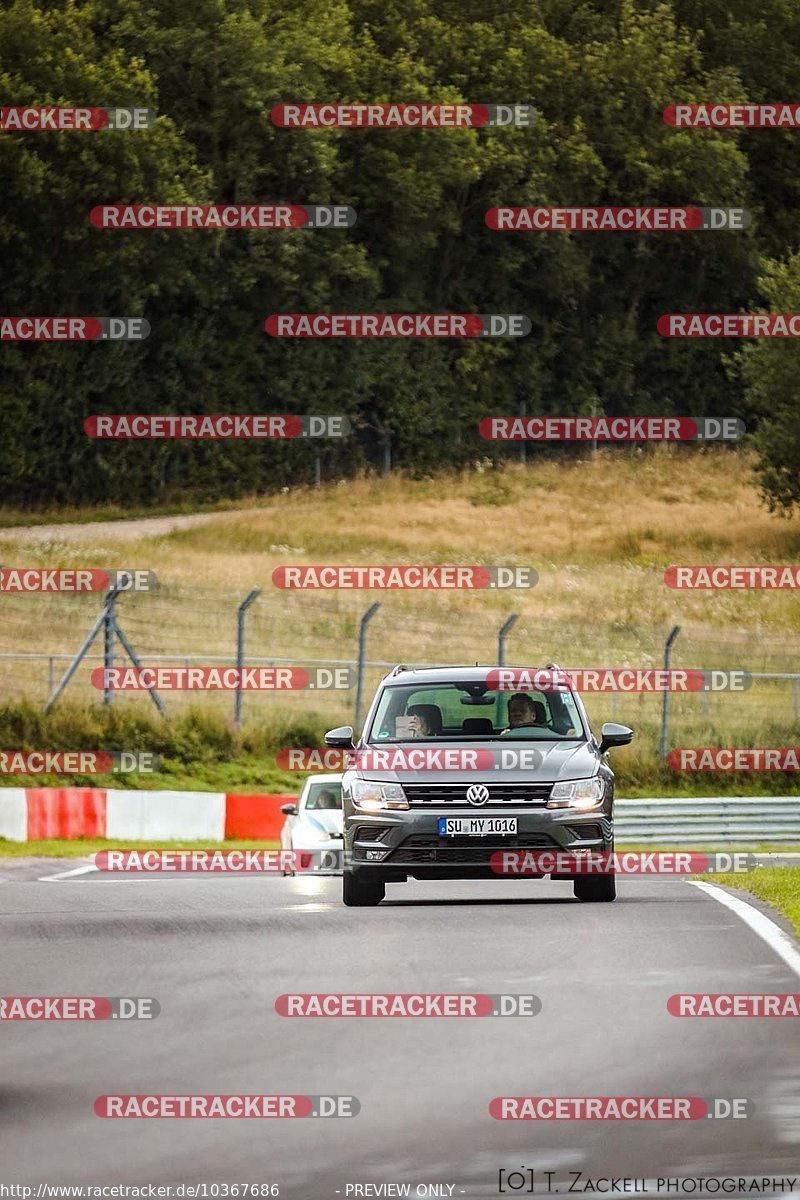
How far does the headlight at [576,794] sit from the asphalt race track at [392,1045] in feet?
2.45

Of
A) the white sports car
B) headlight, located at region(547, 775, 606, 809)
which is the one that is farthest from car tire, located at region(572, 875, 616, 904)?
the white sports car

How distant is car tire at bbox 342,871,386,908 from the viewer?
16922mm

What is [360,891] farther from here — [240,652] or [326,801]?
[240,652]

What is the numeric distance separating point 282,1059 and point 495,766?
22.1 feet

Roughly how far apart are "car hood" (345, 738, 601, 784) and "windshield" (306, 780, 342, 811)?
618 cm

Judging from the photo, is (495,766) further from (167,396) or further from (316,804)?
(167,396)

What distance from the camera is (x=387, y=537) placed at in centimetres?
5891

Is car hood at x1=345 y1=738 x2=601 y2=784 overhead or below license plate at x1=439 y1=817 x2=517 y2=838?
overhead

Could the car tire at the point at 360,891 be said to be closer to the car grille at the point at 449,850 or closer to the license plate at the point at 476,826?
the car grille at the point at 449,850

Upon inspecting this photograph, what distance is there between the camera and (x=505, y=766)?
16453mm

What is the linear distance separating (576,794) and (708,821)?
41.4 feet

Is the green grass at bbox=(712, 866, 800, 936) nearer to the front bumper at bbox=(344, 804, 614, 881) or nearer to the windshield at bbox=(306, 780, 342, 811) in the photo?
the front bumper at bbox=(344, 804, 614, 881)

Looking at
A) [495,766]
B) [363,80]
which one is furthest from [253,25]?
[495,766]

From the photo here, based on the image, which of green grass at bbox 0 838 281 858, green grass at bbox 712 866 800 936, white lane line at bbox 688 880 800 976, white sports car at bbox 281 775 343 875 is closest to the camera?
white lane line at bbox 688 880 800 976
